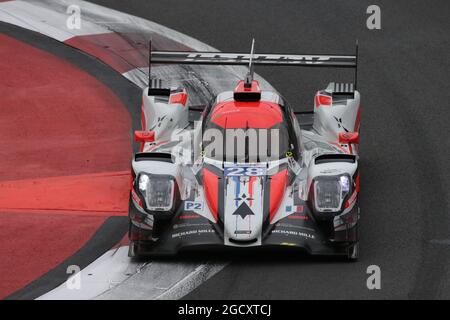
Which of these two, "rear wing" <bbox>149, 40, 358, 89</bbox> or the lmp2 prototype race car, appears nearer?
the lmp2 prototype race car

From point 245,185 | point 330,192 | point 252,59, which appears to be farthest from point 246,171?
point 252,59

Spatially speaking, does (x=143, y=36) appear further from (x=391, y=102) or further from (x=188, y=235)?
(x=188, y=235)

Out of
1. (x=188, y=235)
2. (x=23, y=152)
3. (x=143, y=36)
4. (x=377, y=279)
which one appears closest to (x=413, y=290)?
(x=377, y=279)

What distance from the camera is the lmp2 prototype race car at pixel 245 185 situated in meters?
14.0

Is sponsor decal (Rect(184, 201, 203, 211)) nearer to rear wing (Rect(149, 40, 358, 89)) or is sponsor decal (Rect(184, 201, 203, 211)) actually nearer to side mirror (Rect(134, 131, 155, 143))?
side mirror (Rect(134, 131, 155, 143))

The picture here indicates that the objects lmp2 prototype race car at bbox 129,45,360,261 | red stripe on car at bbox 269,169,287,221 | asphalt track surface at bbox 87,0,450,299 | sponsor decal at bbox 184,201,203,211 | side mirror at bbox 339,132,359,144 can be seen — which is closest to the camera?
asphalt track surface at bbox 87,0,450,299

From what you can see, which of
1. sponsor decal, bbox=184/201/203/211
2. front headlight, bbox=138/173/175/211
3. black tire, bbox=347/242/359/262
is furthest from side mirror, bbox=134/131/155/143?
black tire, bbox=347/242/359/262

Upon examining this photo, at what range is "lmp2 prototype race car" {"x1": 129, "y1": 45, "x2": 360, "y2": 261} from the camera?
1400 cm

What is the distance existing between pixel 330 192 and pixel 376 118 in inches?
194

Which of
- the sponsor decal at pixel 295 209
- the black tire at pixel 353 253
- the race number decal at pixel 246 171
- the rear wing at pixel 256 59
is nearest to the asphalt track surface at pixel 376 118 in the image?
the black tire at pixel 353 253

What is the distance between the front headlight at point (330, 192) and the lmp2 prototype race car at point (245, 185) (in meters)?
0.01

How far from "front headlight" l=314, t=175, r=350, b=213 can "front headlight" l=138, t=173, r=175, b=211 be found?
1.50 m

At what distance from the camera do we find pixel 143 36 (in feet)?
72.0

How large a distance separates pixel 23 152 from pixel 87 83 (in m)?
2.84
